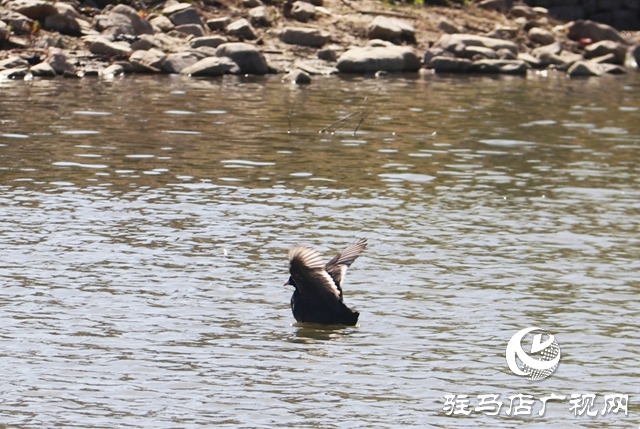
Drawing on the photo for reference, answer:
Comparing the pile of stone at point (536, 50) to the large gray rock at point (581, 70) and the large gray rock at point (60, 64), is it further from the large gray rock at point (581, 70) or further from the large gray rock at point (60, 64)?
the large gray rock at point (60, 64)

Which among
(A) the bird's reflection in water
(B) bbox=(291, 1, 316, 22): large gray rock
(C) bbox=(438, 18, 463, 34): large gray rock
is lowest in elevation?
(A) the bird's reflection in water

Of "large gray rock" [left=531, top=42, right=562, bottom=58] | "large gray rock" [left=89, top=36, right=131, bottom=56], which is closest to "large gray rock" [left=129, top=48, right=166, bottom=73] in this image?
"large gray rock" [left=89, top=36, right=131, bottom=56]

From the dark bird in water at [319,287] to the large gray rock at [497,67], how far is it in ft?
63.3

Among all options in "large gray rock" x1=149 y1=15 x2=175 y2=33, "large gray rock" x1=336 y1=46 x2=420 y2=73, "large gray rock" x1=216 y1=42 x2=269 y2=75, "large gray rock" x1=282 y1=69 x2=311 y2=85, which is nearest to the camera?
"large gray rock" x1=282 y1=69 x2=311 y2=85

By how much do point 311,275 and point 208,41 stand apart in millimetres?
18150

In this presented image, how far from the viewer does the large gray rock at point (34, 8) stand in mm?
25328

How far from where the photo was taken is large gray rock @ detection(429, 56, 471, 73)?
2739 cm

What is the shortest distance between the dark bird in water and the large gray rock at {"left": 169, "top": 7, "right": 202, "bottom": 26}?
1893 centimetres

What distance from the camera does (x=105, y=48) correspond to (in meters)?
24.7

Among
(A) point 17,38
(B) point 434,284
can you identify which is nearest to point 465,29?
(A) point 17,38

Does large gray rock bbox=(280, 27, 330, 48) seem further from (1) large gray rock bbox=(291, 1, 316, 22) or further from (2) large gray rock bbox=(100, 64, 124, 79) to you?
(2) large gray rock bbox=(100, 64, 124, 79)

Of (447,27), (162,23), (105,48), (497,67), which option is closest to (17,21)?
(105,48)

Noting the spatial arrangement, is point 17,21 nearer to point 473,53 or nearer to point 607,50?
point 473,53

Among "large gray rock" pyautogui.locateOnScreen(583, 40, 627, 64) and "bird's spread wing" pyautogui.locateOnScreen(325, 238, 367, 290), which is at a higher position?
"bird's spread wing" pyautogui.locateOnScreen(325, 238, 367, 290)
